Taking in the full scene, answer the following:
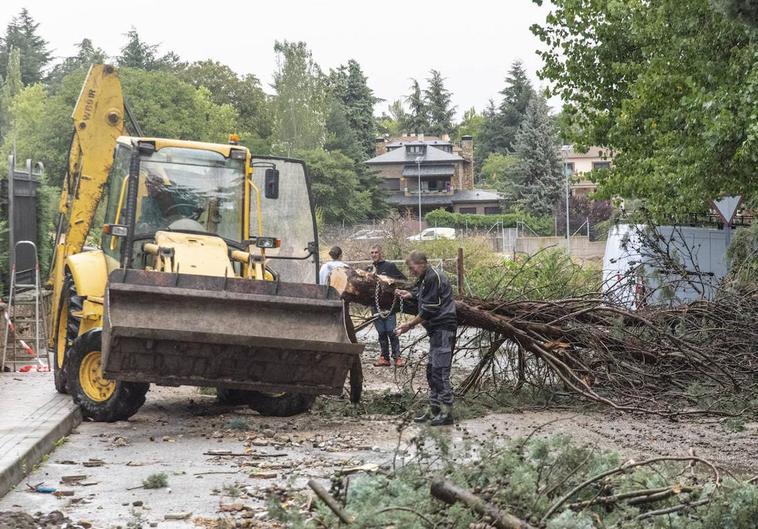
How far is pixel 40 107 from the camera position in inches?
3206

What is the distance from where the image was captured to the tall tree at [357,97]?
108 metres

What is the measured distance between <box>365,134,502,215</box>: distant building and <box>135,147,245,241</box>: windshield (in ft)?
289

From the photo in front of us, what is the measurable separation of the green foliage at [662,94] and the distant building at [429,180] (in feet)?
245

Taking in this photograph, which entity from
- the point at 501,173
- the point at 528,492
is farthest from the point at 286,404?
the point at 501,173

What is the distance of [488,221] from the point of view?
81625 mm

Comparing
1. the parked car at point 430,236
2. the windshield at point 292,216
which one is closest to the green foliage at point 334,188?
the parked car at point 430,236

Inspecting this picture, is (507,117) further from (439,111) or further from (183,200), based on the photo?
(183,200)

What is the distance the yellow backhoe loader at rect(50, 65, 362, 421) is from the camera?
1148 cm

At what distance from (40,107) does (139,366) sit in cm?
7391

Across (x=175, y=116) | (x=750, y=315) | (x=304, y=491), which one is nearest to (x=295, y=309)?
(x=304, y=491)

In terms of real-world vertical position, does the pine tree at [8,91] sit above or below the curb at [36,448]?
above

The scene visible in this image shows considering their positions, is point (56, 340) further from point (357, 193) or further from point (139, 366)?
point (357, 193)

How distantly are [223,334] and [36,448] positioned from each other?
204 cm

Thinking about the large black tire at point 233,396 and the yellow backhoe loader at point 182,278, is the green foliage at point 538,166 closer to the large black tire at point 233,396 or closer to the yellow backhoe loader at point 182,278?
the yellow backhoe loader at point 182,278
